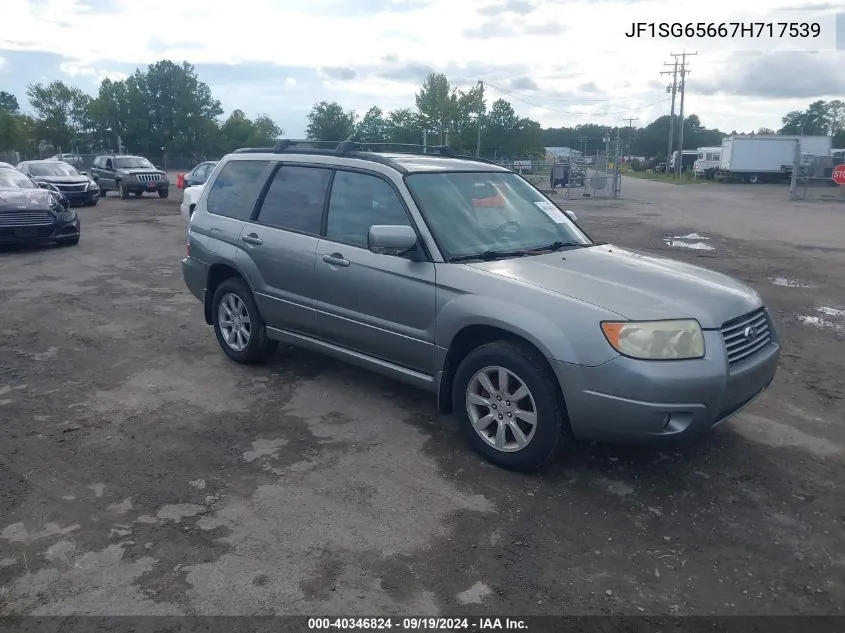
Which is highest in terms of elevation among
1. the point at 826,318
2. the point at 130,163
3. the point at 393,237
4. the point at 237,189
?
the point at 130,163

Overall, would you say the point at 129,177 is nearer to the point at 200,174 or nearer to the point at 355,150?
the point at 200,174

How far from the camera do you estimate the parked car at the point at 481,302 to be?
3.96 meters

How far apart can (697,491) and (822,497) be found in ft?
2.25

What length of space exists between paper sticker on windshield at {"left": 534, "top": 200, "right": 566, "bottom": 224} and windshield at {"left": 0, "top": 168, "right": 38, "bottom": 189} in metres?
11.8

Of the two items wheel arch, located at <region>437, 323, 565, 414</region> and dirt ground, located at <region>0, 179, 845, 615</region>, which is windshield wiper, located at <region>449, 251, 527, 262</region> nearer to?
wheel arch, located at <region>437, 323, 565, 414</region>

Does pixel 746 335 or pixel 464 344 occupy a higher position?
pixel 746 335

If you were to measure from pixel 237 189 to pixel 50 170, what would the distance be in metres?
21.5

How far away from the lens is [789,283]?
34.7ft

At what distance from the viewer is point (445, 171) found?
534 cm

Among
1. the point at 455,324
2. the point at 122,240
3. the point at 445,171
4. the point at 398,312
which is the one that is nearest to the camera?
the point at 455,324

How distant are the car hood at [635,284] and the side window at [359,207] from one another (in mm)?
856

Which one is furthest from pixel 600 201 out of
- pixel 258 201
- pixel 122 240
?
pixel 258 201

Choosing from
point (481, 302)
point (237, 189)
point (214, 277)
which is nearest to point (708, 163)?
point (237, 189)

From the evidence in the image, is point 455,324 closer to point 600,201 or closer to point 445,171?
point 445,171
